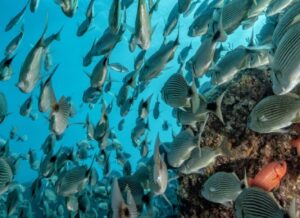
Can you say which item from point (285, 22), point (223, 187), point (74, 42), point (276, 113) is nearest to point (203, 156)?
point (223, 187)

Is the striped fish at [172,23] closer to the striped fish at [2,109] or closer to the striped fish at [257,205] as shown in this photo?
the striped fish at [2,109]

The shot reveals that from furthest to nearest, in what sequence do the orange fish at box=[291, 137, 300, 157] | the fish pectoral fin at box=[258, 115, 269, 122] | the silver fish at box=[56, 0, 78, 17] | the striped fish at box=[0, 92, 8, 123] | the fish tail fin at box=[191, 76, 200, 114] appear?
the silver fish at box=[56, 0, 78, 17] < the striped fish at box=[0, 92, 8, 123] < the orange fish at box=[291, 137, 300, 157] < the fish tail fin at box=[191, 76, 200, 114] < the fish pectoral fin at box=[258, 115, 269, 122]

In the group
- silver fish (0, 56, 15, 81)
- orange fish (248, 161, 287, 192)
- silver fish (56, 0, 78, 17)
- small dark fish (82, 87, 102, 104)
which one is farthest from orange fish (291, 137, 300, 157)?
small dark fish (82, 87, 102, 104)

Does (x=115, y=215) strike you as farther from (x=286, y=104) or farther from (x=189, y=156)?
(x=189, y=156)

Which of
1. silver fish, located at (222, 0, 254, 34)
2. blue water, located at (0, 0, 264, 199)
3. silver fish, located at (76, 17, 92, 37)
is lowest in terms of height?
blue water, located at (0, 0, 264, 199)

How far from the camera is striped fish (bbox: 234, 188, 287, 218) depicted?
2669mm

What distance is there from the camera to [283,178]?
4137 millimetres

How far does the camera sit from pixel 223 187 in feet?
12.3

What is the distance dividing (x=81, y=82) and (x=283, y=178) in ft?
184

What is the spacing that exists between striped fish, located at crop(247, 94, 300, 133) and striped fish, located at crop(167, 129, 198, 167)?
39.5 inches

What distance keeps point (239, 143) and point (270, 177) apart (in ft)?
3.21

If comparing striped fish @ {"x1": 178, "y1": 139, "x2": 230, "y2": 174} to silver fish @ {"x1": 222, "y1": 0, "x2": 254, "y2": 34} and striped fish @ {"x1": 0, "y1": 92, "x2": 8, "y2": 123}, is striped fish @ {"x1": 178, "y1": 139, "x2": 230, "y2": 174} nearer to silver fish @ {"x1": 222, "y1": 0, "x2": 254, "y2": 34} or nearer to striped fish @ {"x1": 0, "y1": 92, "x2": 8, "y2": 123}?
silver fish @ {"x1": 222, "y1": 0, "x2": 254, "y2": 34}

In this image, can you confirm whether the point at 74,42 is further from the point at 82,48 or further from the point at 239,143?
the point at 239,143

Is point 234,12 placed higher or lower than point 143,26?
lower
